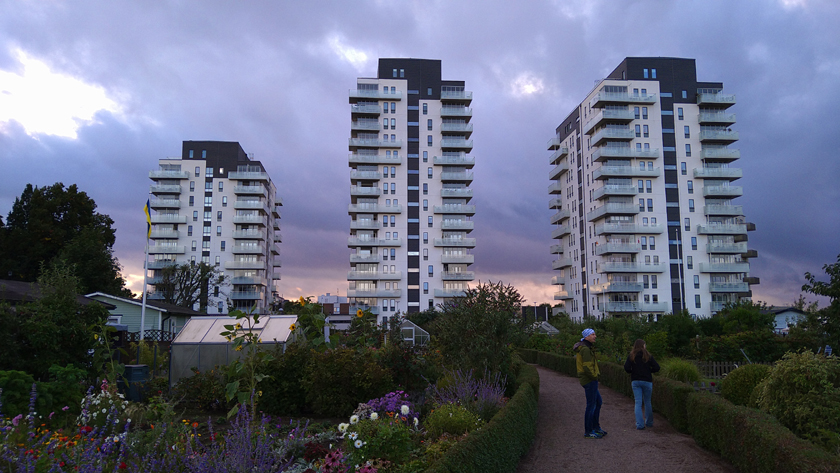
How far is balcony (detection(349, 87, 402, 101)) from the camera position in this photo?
3214 inches

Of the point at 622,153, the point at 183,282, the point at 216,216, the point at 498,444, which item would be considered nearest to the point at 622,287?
the point at 622,153

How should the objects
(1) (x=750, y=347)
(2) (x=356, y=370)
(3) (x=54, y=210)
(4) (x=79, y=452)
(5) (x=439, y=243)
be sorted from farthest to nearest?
(5) (x=439, y=243)
(3) (x=54, y=210)
(1) (x=750, y=347)
(2) (x=356, y=370)
(4) (x=79, y=452)

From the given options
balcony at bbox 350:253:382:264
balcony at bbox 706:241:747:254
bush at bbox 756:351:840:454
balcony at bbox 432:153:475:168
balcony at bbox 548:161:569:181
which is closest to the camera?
bush at bbox 756:351:840:454

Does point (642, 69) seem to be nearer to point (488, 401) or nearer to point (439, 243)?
point (439, 243)

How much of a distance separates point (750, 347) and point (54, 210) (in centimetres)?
5274

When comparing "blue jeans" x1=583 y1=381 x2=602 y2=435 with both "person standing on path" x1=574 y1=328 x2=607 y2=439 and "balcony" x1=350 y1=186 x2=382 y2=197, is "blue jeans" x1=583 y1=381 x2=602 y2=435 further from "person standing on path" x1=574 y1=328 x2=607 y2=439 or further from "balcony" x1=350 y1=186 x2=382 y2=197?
"balcony" x1=350 y1=186 x2=382 y2=197

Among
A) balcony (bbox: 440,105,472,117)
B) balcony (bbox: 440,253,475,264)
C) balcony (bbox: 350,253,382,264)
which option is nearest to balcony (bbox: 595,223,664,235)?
balcony (bbox: 440,253,475,264)

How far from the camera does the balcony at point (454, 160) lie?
8169cm

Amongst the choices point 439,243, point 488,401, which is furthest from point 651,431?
point 439,243

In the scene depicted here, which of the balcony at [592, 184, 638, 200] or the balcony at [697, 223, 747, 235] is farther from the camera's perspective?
the balcony at [697, 223, 747, 235]

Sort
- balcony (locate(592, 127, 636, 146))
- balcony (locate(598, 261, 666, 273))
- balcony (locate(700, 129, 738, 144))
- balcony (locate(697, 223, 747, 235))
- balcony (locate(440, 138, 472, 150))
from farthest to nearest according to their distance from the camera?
balcony (locate(440, 138, 472, 150))
balcony (locate(700, 129, 738, 144))
balcony (locate(592, 127, 636, 146))
balcony (locate(697, 223, 747, 235))
balcony (locate(598, 261, 666, 273))

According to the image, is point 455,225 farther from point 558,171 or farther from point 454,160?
point 558,171

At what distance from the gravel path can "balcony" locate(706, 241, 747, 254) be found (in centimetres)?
7099

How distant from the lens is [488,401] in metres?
11.1
